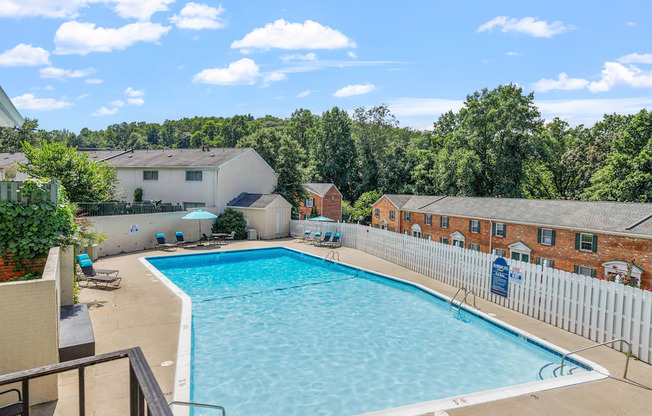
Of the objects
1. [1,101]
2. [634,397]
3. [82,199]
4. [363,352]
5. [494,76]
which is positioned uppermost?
[494,76]

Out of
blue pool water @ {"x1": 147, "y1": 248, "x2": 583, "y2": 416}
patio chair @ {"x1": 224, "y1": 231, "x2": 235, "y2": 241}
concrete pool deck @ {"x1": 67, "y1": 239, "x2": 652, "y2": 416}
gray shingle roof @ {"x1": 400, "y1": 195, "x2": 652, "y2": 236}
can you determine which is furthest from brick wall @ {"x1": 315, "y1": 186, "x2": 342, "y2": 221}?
concrete pool deck @ {"x1": 67, "y1": 239, "x2": 652, "y2": 416}

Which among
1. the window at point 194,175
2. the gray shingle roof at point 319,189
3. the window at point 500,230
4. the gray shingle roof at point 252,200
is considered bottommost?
the window at point 500,230

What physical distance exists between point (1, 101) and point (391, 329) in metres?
10.4

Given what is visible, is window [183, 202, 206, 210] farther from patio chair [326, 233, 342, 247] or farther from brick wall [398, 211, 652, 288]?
brick wall [398, 211, 652, 288]

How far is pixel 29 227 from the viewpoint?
763cm

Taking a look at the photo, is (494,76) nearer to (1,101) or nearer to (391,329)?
(391,329)

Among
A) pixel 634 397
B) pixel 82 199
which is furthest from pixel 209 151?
pixel 634 397

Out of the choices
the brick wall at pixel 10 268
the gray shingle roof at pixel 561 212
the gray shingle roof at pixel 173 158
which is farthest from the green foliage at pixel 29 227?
the gray shingle roof at pixel 561 212

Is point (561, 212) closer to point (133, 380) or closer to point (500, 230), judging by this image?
point (500, 230)

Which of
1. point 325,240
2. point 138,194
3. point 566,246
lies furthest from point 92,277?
point 566,246

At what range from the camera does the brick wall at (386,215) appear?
38438 millimetres

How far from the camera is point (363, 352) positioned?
9516 mm

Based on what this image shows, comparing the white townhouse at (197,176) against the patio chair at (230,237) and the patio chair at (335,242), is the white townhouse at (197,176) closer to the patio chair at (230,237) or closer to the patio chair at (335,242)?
the patio chair at (230,237)

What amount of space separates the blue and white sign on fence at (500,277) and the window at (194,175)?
22193 mm
